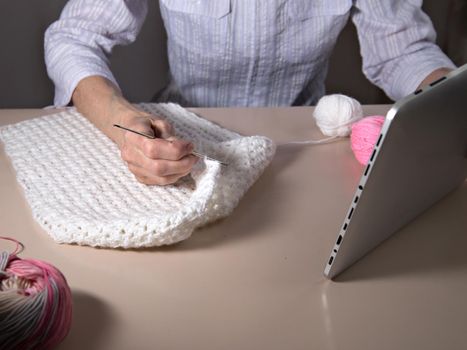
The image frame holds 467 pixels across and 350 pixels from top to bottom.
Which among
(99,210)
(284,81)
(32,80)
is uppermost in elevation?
(99,210)

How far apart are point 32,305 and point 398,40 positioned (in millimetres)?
845

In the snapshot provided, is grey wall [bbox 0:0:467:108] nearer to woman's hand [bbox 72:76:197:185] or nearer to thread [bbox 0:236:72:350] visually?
woman's hand [bbox 72:76:197:185]

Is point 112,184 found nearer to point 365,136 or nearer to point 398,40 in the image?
→ point 365,136

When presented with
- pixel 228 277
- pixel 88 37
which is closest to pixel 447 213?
pixel 228 277

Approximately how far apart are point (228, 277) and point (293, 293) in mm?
69

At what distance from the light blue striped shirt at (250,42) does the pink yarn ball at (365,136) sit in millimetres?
263

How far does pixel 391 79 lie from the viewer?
1.13 meters

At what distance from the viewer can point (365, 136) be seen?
2.74 feet

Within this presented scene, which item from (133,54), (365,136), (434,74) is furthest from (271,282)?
(133,54)

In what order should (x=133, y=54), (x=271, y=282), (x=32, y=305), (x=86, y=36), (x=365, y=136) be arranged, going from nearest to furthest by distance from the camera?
(x=32, y=305) < (x=271, y=282) < (x=365, y=136) < (x=86, y=36) < (x=133, y=54)

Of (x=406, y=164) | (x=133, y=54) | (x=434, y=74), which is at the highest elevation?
(x=406, y=164)

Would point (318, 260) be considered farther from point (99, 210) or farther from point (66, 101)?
point (66, 101)

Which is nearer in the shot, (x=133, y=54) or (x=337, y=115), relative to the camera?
(x=337, y=115)

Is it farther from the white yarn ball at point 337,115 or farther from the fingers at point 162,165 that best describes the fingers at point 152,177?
the white yarn ball at point 337,115
